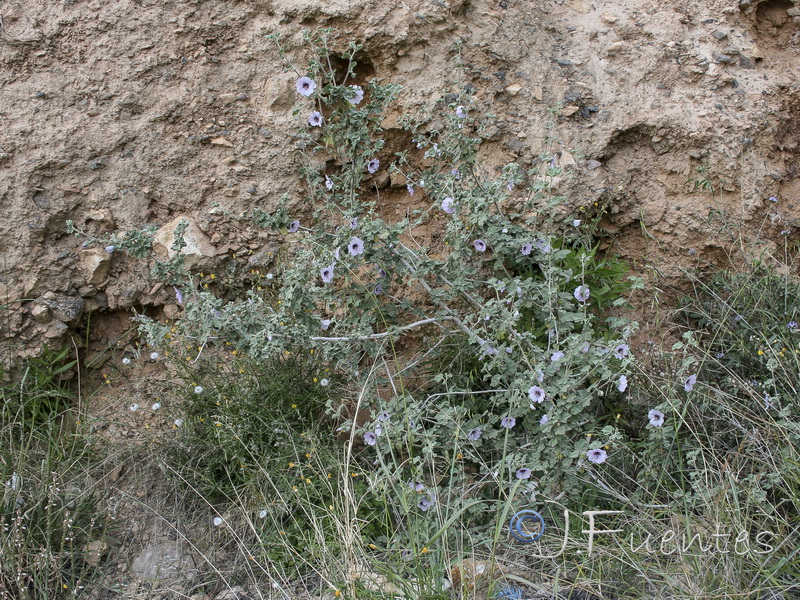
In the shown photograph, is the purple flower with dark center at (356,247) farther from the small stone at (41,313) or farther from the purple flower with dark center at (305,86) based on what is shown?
the small stone at (41,313)

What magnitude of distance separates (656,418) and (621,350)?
255 mm

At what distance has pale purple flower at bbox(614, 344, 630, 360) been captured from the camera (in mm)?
2396

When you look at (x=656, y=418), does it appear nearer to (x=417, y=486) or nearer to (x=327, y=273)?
(x=417, y=486)

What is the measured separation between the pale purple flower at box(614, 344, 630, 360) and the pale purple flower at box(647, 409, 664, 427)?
8.2 inches

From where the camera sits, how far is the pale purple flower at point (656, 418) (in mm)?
2354

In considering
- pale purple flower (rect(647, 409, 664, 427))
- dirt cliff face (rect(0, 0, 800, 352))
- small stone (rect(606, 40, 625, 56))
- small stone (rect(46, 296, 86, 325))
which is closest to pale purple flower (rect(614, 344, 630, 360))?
pale purple flower (rect(647, 409, 664, 427))

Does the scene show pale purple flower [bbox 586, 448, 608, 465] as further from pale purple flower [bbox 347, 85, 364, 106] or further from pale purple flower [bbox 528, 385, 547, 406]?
pale purple flower [bbox 347, 85, 364, 106]

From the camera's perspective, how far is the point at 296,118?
317 centimetres

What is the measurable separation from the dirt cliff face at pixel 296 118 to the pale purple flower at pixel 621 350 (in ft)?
2.89

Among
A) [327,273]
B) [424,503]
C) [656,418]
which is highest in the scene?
[327,273]

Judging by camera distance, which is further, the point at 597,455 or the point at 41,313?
the point at 41,313

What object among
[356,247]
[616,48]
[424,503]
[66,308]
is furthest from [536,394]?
[66,308]

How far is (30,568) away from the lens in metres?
2.27

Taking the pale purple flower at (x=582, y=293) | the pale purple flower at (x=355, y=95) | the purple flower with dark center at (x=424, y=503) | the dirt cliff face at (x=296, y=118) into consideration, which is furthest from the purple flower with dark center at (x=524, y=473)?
the pale purple flower at (x=355, y=95)
